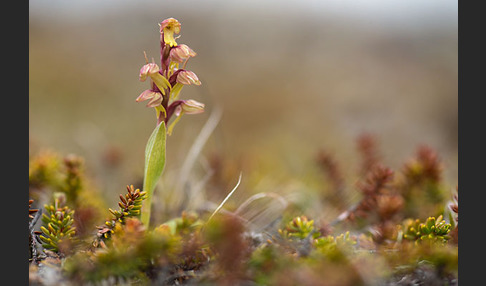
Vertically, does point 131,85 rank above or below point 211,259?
above

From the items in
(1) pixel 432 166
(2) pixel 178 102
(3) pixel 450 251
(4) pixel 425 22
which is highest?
(4) pixel 425 22

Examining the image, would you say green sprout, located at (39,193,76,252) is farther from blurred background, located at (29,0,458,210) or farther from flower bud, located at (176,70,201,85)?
blurred background, located at (29,0,458,210)

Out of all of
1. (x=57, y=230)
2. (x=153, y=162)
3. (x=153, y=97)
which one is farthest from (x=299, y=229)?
(x=57, y=230)

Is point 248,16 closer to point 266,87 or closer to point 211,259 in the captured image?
point 266,87

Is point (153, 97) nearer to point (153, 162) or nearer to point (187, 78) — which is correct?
point (187, 78)

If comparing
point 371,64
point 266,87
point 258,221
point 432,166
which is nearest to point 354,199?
point 432,166

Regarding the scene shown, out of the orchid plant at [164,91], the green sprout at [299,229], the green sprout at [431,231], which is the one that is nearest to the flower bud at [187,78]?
the orchid plant at [164,91]

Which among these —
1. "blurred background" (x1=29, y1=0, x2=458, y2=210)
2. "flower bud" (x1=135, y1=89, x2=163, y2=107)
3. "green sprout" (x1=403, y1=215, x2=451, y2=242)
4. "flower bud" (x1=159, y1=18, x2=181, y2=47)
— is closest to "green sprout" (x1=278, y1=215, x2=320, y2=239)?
"green sprout" (x1=403, y1=215, x2=451, y2=242)

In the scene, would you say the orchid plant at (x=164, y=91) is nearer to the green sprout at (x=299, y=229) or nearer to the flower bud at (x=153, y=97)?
the flower bud at (x=153, y=97)
